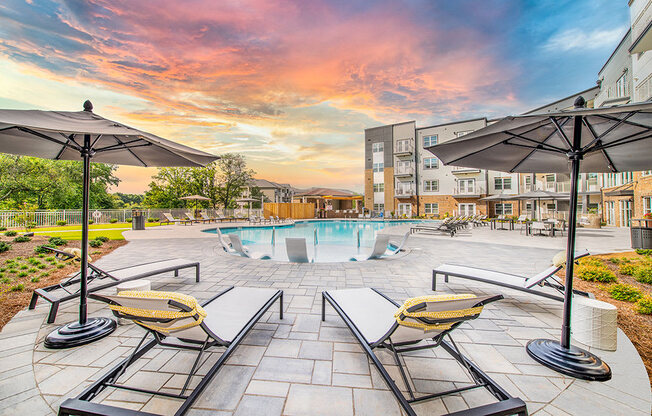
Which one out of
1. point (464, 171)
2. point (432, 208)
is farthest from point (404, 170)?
point (464, 171)

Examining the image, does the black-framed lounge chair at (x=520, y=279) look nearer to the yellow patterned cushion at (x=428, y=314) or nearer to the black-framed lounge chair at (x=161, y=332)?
the yellow patterned cushion at (x=428, y=314)

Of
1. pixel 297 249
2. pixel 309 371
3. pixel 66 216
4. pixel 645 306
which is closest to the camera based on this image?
pixel 309 371

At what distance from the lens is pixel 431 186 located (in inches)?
1094

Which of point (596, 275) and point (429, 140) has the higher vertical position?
point (429, 140)

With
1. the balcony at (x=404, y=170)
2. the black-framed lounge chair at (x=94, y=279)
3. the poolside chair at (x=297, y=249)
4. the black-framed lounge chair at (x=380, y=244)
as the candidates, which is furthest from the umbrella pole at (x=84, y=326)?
the balcony at (x=404, y=170)

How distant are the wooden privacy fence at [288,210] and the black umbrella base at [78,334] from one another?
77.7ft

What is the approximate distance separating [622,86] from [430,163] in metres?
14.3

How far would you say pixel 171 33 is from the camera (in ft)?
34.0

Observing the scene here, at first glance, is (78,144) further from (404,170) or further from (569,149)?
(404,170)

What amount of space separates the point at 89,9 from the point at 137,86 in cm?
363

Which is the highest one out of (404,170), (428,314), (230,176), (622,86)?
(622,86)

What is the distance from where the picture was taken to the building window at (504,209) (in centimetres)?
2518

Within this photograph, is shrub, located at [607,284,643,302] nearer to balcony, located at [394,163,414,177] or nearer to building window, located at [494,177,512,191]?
balcony, located at [394,163,414,177]

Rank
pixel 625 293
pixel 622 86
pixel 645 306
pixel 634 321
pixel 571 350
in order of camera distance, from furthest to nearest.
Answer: pixel 622 86
pixel 625 293
pixel 645 306
pixel 634 321
pixel 571 350
